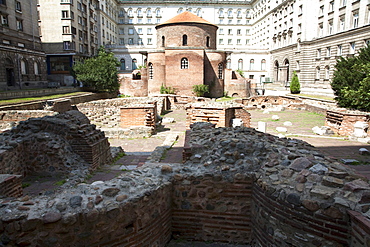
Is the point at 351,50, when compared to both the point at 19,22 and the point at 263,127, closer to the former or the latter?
the point at 263,127

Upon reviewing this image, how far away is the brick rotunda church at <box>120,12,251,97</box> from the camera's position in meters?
29.9

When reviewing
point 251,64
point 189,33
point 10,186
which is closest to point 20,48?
point 189,33

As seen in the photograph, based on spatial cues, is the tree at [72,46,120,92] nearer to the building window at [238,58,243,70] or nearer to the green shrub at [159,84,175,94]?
the green shrub at [159,84,175,94]

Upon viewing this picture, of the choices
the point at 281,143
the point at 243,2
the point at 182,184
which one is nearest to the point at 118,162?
the point at 182,184

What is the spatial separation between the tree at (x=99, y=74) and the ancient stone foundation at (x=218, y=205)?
1025 inches

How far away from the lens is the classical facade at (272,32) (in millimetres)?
29391

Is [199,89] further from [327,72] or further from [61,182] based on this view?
[61,182]

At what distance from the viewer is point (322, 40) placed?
32.5 m

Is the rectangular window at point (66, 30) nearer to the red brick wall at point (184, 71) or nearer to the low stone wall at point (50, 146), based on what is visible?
the red brick wall at point (184, 71)

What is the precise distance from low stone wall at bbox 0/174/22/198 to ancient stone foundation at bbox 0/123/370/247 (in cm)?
110

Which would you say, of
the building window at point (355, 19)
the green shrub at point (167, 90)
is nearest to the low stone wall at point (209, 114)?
the green shrub at point (167, 90)

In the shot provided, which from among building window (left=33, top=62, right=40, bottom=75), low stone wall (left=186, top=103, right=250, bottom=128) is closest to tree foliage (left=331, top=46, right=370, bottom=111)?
low stone wall (left=186, top=103, right=250, bottom=128)

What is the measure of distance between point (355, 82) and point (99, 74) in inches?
904

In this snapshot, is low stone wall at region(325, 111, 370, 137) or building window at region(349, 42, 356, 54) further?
building window at region(349, 42, 356, 54)
